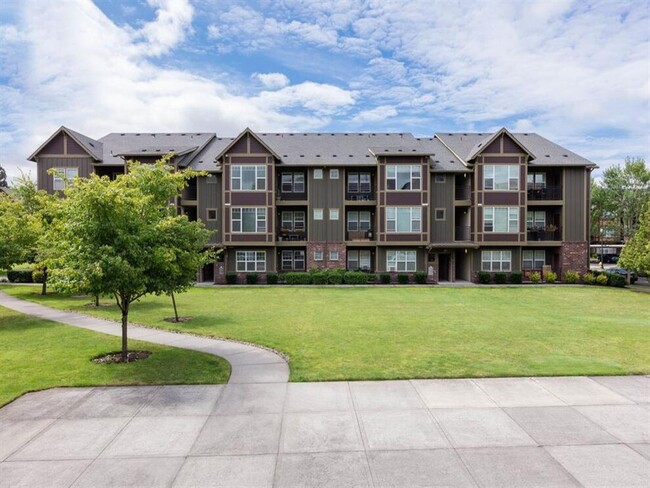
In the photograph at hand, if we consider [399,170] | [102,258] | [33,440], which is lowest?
[33,440]

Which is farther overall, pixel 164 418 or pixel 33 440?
pixel 164 418

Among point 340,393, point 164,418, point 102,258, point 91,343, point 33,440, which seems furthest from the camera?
point 91,343

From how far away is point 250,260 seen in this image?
31.9 meters

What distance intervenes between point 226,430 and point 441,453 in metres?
3.47

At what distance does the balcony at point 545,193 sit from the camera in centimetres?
3241

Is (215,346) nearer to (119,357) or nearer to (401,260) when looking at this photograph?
(119,357)

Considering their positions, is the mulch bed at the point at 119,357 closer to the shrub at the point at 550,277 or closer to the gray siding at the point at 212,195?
the gray siding at the point at 212,195

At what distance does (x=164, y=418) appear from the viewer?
6848 mm

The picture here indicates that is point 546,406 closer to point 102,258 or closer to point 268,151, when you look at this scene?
point 102,258

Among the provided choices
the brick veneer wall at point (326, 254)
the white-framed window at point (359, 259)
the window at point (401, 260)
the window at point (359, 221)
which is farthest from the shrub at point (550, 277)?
the brick veneer wall at point (326, 254)

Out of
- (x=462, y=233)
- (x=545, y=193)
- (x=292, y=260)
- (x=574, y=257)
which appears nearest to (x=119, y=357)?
(x=292, y=260)

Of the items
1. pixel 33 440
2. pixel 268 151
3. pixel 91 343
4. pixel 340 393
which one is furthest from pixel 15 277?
pixel 340 393

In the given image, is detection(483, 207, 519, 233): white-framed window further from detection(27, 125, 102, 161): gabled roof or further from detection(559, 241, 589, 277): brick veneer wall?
detection(27, 125, 102, 161): gabled roof

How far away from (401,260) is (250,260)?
1266 centimetres
